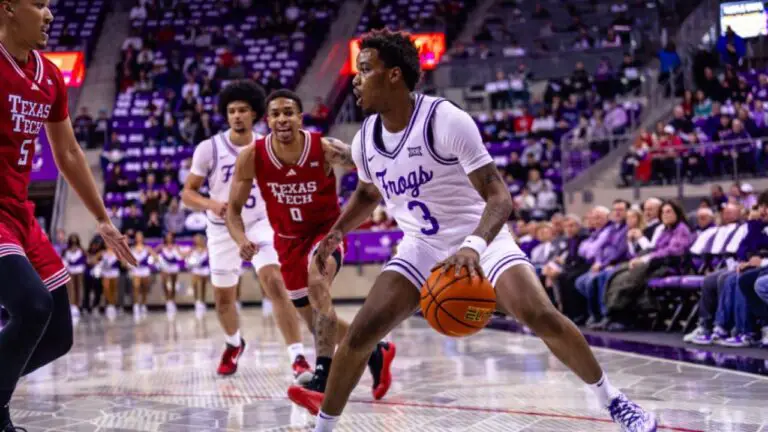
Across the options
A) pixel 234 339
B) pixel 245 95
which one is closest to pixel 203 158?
pixel 245 95

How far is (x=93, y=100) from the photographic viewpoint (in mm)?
25203

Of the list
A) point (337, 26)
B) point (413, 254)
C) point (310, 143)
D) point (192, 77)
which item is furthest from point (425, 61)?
point (413, 254)

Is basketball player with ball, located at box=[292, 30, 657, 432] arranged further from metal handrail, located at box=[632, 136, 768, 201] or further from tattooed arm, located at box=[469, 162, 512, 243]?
metal handrail, located at box=[632, 136, 768, 201]

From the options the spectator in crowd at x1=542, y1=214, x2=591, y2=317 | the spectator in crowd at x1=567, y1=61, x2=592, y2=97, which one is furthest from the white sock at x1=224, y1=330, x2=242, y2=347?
the spectator in crowd at x1=567, y1=61, x2=592, y2=97

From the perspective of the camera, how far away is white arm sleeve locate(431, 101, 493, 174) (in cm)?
392

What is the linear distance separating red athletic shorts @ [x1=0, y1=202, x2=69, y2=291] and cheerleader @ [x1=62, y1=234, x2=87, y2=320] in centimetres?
1313

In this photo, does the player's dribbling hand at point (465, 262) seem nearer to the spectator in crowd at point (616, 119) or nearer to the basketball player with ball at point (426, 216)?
the basketball player with ball at point (426, 216)

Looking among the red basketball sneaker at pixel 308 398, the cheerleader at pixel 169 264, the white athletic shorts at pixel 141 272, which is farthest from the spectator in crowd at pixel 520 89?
the red basketball sneaker at pixel 308 398

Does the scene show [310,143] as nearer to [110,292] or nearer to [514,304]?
[514,304]

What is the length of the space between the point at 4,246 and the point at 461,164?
72.0 inches

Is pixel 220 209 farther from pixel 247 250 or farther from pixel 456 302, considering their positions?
pixel 456 302

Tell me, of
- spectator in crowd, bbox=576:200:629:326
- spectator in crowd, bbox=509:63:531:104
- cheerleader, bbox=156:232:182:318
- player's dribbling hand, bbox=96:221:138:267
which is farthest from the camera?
spectator in crowd, bbox=509:63:531:104

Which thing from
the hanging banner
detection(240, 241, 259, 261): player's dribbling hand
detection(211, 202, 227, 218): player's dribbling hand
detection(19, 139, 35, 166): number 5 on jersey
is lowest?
Answer: detection(240, 241, 259, 261): player's dribbling hand

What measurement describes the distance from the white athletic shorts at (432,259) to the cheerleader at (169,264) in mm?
13134
